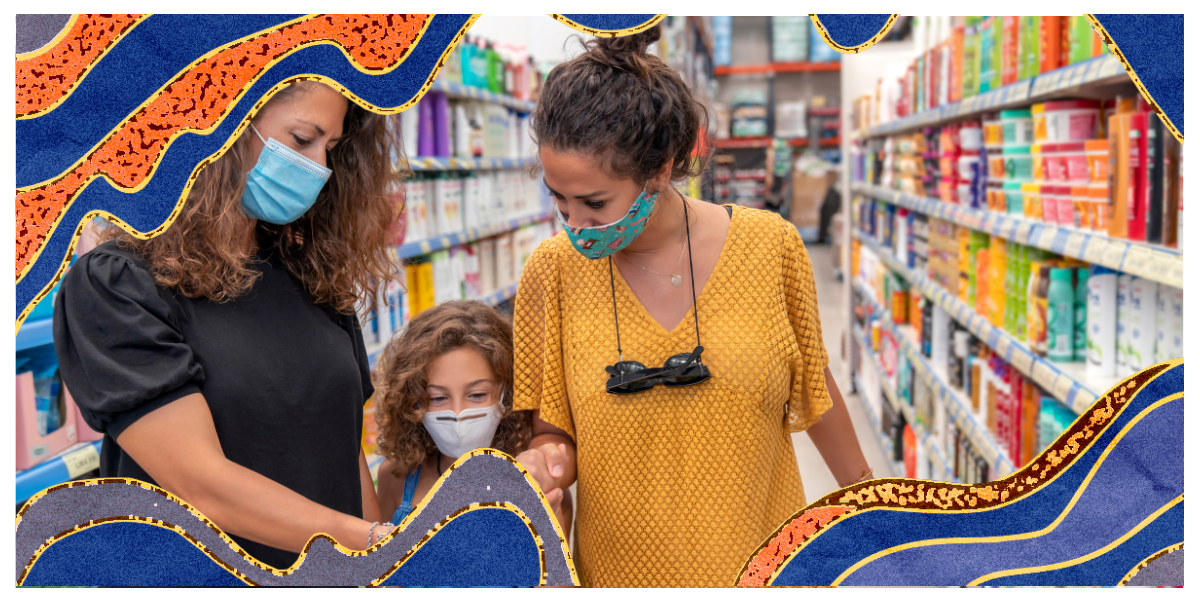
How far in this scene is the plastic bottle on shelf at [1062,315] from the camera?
2334 mm

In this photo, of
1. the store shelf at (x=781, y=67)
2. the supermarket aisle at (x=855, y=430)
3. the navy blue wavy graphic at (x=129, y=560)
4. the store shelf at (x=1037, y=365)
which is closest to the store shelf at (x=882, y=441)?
the supermarket aisle at (x=855, y=430)

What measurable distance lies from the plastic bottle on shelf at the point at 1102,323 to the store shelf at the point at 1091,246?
0.25ft

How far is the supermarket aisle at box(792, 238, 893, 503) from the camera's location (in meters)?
3.94

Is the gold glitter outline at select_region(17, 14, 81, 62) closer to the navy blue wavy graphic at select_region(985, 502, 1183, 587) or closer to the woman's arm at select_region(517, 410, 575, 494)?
the woman's arm at select_region(517, 410, 575, 494)

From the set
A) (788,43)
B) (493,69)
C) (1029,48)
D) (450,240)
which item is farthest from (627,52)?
(788,43)

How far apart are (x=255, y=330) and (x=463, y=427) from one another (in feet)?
1.23

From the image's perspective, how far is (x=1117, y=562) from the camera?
108 cm

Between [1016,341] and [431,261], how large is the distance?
229 cm

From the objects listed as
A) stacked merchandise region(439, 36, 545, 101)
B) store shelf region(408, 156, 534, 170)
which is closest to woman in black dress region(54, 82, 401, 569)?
store shelf region(408, 156, 534, 170)

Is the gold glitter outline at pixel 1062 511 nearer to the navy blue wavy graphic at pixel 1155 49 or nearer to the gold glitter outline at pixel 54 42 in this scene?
the navy blue wavy graphic at pixel 1155 49

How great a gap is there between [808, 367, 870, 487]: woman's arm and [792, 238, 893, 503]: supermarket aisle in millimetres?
175

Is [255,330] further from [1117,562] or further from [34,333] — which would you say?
[1117,562]
